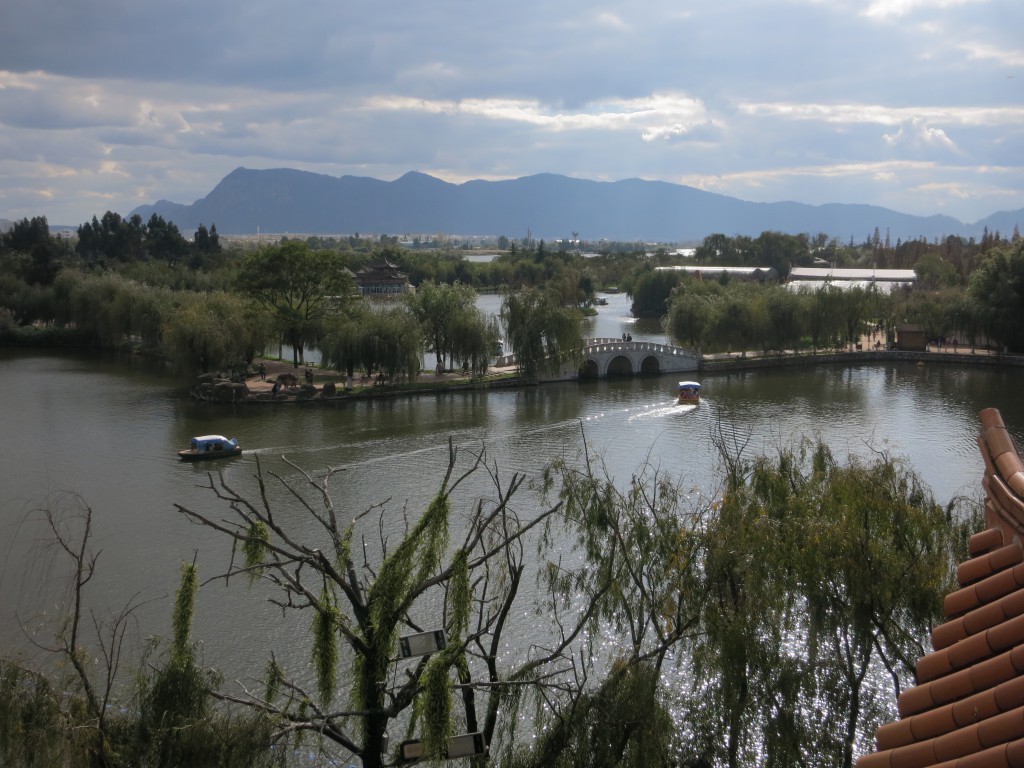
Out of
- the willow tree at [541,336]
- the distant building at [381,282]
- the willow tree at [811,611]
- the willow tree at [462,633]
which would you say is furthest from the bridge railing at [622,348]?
the distant building at [381,282]

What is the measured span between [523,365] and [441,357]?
4.04 m

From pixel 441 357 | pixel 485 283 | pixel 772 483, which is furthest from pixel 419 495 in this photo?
pixel 485 283

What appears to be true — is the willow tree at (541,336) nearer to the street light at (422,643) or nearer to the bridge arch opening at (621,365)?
the bridge arch opening at (621,365)

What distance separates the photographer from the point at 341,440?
2656cm

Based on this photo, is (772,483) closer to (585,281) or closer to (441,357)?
(441,357)

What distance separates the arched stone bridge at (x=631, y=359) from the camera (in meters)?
38.3

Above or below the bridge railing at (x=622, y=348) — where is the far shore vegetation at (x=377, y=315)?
above

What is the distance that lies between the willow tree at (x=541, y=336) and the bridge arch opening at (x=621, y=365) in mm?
2217

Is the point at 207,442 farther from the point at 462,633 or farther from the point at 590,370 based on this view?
the point at 462,633

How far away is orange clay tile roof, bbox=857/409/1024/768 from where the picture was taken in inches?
132

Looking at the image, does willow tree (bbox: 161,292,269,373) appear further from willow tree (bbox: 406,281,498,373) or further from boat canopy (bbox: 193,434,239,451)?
boat canopy (bbox: 193,434,239,451)

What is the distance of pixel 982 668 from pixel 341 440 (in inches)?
941

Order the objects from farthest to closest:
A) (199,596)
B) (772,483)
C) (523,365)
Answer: (523,365) → (199,596) → (772,483)

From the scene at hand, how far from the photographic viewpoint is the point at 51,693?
7074mm
